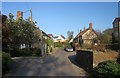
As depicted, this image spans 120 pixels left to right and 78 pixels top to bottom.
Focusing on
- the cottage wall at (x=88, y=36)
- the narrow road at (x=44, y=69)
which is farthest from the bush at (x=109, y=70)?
the cottage wall at (x=88, y=36)

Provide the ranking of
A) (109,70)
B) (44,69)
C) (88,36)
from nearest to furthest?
(109,70)
(44,69)
(88,36)

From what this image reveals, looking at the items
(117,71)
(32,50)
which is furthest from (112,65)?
(32,50)

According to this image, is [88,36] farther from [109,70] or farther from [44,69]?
[109,70]

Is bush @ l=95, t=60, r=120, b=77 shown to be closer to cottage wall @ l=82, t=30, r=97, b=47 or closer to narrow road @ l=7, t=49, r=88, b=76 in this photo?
narrow road @ l=7, t=49, r=88, b=76

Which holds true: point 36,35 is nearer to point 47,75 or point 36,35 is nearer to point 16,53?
point 16,53

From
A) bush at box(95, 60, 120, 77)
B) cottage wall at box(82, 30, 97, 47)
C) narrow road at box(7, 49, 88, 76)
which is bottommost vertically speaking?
narrow road at box(7, 49, 88, 76)

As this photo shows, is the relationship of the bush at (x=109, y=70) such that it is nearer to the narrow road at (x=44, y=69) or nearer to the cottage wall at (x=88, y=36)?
the narrow road at (x=44, y=69)

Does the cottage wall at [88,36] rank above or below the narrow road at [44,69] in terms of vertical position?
above

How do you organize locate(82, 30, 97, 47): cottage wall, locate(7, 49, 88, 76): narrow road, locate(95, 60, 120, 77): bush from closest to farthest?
locate(95, 60, 120, 77): bush < locate(7, 49, 88, 76): narrow road < locate(82, 30, 97, 47): cottage wall

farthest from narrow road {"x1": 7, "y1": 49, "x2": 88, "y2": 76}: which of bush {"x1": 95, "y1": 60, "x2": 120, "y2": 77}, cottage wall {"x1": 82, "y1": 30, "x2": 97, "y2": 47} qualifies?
cottage wall {"x1": 82, "y1": 30, "x2": 97, "y2": 47}

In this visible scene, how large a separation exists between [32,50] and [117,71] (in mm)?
27272

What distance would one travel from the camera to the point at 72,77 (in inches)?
688

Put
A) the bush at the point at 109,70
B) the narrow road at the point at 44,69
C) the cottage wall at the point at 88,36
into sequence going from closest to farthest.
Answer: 1. the bush at the point at 109,70
2. the narrow road at the point at 44,69
3. the cottage wall at the point at 88,36

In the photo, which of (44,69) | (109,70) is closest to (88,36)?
(44,69)
